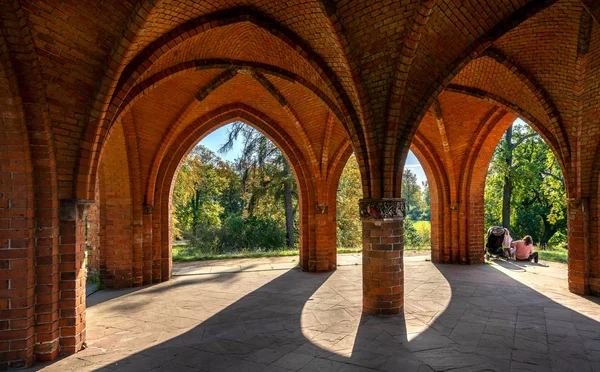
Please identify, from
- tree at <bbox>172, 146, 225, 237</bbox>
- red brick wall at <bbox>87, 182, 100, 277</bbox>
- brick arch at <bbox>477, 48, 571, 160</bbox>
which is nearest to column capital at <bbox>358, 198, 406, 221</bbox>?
brick arch at <bbox>477, 48, 571, 160</bbox>

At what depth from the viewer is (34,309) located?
13.2 feet

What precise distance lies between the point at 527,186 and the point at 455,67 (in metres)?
16.1

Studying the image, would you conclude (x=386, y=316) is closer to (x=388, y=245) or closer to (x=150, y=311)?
(x=388, y=245)

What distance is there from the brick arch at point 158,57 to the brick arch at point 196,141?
4.15 meters

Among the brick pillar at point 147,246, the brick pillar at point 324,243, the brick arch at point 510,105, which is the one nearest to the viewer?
the brick arch at point 510,105

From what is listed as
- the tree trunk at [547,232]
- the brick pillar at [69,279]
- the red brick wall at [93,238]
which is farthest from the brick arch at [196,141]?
the tree trunk at [547,232]

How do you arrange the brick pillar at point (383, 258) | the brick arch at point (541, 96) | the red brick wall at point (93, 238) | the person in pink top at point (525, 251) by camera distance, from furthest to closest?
the person in pink top at point (525, 251), the red brick wall at point (93, 238), the brick arch at point (541, 96), the brick pillar at point (383, 258)

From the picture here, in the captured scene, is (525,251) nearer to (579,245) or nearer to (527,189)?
(579,245)

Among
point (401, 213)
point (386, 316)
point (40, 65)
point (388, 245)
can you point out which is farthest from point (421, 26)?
point (40, 65)

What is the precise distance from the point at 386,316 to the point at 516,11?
5.42 metres

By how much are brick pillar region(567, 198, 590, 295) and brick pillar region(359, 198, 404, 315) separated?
14.2 feet

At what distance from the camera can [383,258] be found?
559cm

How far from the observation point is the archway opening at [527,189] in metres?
17.2

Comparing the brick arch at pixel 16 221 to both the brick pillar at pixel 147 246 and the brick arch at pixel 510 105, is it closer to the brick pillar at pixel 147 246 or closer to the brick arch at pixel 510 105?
the brick pillar at pixel 147 246
